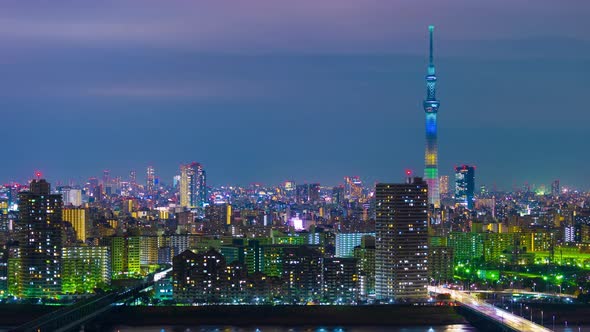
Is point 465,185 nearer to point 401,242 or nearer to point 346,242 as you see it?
point 346,242

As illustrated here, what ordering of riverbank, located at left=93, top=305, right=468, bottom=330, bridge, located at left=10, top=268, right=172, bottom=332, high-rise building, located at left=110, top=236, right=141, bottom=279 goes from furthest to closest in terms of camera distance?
high-rise building, located at left=110, top=236, right=141, bottom=279
riverbank, located at left=93, top=305, right=468, bottom=330
bridge, located at left=10, top=268, right=172, bottom=332

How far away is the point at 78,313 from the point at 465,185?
219 ft

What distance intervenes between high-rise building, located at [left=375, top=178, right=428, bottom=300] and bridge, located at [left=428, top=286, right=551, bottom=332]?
4.47 feet

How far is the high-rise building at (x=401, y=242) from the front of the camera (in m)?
40.9

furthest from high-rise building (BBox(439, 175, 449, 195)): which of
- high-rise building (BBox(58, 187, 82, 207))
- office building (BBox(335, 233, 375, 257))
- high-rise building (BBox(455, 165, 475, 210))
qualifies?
office building (BBox(335, 233, 375, 257))

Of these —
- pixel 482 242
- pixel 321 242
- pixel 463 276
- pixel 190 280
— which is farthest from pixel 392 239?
pixel 482 242

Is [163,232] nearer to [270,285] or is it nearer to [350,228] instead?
[350,228]

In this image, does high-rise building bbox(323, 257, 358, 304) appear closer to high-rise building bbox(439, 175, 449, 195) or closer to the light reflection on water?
the light reflection on water

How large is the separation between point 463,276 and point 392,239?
32.5 ft

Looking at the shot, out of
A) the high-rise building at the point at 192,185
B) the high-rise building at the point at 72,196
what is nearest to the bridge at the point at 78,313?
the high-rise building at the point at 72,196

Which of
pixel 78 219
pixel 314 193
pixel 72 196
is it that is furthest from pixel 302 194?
pixel 78 219

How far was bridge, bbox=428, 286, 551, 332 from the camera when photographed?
108 ft

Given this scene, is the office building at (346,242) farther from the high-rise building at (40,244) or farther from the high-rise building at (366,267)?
the high-rise building at (40,244)

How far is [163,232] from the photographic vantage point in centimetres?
6375
